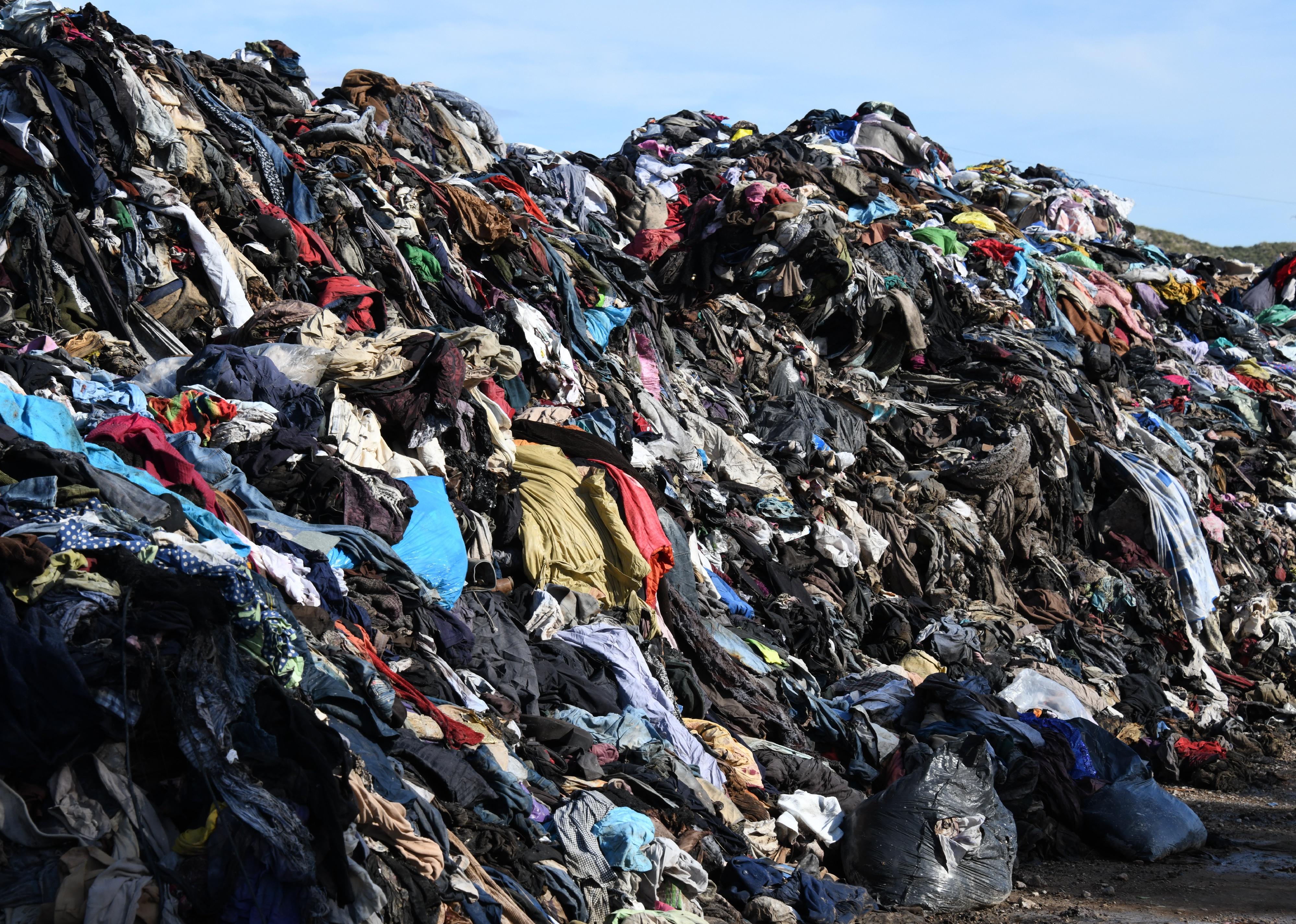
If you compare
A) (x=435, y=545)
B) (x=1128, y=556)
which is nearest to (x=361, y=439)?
(x=435, y=545)

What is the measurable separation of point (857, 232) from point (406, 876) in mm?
9172

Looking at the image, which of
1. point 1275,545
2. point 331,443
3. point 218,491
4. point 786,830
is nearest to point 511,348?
point 331,443

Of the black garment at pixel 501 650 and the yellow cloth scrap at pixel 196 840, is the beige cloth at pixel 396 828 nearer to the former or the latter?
the yellow cloth scrap at pixel 196 840

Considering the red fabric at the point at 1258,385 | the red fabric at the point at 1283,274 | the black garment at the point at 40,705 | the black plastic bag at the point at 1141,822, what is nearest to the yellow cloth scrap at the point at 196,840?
the black garment at the point at 40,705

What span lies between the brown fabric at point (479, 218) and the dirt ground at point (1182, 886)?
5.69 meters

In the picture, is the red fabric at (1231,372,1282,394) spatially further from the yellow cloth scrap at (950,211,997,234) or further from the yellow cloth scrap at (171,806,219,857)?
the yellow cloth scrap at (171,806,219,857)

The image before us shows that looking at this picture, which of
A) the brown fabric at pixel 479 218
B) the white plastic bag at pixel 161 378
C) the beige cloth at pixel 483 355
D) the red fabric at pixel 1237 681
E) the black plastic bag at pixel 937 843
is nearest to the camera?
the black plastic bag at pixel 937 843

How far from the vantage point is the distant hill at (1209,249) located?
84.3ft

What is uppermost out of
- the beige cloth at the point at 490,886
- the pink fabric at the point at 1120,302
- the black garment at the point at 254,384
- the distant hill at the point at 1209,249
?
the distant hill at the point at 1209,249

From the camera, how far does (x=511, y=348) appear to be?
7336 mm

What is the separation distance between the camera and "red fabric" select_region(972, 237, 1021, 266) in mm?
12422

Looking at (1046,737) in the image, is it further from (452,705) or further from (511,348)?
(511,348)

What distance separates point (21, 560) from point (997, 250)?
10814mm

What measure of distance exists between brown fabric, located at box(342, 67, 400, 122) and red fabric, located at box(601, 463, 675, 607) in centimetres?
534
